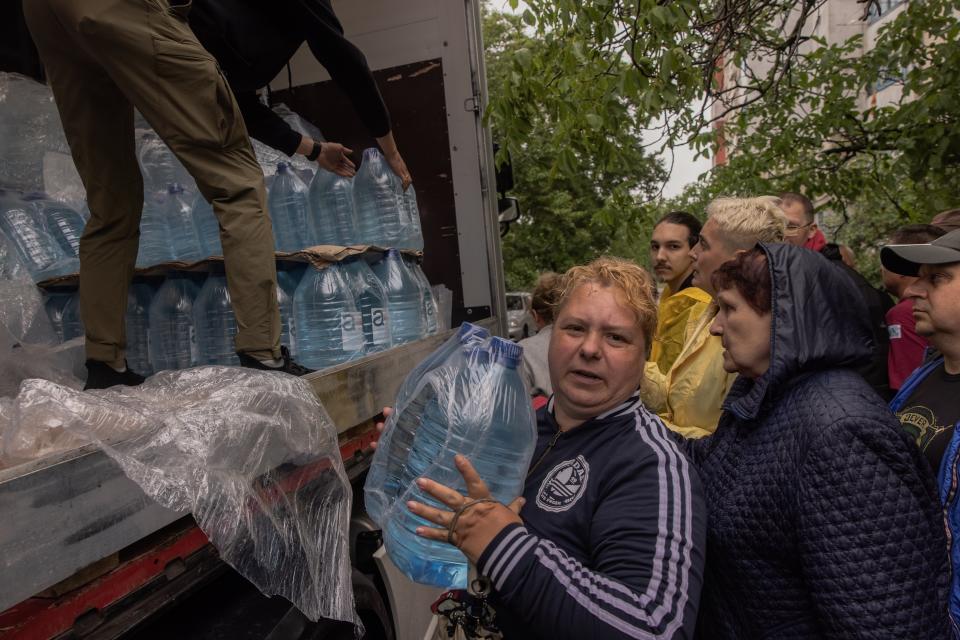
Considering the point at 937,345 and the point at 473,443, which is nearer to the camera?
the point at 473,443

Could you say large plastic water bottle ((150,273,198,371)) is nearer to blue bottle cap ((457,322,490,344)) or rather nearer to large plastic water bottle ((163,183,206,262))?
large plastic water bottle ((163,183,206,262))

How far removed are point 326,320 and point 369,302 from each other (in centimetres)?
26

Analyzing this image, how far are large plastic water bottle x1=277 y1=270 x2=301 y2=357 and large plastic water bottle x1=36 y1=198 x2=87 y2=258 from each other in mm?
867

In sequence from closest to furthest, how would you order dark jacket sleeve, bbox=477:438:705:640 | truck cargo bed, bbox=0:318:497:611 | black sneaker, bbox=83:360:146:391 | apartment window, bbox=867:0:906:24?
truck cargo bed, bbox=0:318:497:611
dark jacket sleeve, bbox=477:438:705:640
black sneaker, bbox=83:360:146:391
apartment window, bbox=867:0:906:24

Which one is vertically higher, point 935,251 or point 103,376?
point 935,251

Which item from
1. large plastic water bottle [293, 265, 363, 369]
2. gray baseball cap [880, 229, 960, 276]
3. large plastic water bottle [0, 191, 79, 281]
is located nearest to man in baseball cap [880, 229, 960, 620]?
gray baseball cap [880, 229, 960, 276]

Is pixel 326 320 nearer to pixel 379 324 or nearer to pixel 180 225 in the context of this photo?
pixel 379 324

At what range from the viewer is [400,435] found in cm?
167

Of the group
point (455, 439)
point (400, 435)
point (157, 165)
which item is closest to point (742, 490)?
point (455, 439)

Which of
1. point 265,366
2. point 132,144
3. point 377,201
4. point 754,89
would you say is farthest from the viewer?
point 754,89

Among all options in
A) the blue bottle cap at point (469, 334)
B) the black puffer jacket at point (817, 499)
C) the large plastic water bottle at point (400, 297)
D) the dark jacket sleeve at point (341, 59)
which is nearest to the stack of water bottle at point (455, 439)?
the blue bottle cap at point (469, 334)

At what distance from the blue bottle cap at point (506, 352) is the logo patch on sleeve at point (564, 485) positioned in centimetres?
27

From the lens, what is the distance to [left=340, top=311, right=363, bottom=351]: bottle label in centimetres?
274

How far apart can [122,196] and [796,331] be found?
2244 mm
